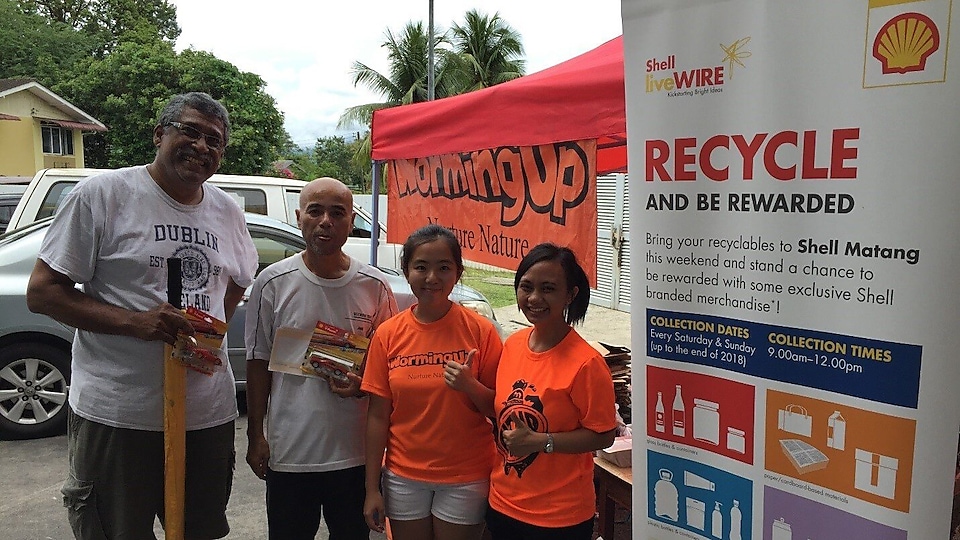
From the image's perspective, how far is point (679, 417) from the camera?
1.84 meters

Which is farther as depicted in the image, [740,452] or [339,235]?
[339,235]

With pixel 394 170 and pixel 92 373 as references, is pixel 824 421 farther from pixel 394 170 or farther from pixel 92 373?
pixel 394 170

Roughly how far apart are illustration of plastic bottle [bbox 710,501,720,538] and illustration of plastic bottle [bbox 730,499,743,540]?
1.2 inches

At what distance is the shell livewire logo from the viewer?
1.33m

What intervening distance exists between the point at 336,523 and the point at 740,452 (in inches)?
55.7

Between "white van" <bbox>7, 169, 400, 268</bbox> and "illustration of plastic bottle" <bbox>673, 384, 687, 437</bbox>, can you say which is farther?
"white van" <bbox>7, 169, 400, 268</bbox>

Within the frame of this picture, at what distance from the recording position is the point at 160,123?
217 centimetres

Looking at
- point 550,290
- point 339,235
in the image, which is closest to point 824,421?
point 550,290

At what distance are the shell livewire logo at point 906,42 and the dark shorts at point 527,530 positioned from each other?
1441 mm

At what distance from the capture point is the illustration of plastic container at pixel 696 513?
183 cm

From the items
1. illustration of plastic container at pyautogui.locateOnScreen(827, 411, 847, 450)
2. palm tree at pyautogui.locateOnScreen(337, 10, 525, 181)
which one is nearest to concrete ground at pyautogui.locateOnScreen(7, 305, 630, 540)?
illustration of plastic container at pyautogui.locateOnScreen(827, 411, 847, 450)

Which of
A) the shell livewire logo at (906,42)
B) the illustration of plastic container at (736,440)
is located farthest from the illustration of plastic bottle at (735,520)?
the shell livewire logo at (906,42)

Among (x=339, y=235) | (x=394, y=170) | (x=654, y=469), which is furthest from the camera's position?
(x=394, y=170)

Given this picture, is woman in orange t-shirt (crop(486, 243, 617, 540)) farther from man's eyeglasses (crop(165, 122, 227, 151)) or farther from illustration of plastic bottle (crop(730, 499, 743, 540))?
man's eyeglasses (crop(165, 122, 227, 151))
